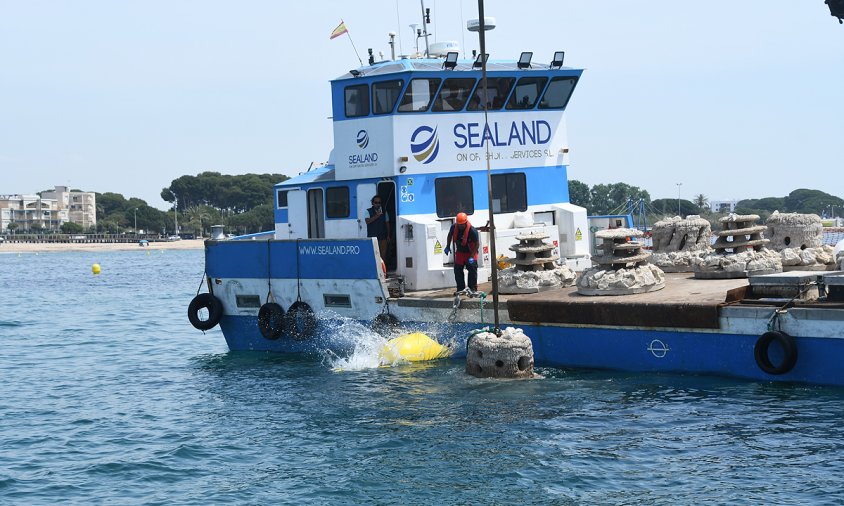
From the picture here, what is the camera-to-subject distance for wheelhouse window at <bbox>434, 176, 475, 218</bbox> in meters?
19.2

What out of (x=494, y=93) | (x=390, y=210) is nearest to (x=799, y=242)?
(x=494, y=93)

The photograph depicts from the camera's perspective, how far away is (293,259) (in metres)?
19.1

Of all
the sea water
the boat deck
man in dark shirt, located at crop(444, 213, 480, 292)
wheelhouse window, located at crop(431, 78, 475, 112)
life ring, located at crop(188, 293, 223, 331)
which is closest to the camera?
the sea water

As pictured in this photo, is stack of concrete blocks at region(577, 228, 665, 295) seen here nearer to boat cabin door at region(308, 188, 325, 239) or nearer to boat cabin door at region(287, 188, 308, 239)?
boat cabin door at region(308, 188, 325, 239)

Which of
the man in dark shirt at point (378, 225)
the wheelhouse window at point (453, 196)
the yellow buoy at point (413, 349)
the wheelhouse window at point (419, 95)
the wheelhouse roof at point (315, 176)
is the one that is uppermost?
the wheelhouse window at point (419, 95)

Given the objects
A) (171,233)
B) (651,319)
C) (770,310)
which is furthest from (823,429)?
(171,233)

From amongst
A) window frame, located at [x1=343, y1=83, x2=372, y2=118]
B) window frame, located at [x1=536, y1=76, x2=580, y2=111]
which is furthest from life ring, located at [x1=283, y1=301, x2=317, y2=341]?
window frame, located at [x1=536, y1=76, x2=580, y2=111]

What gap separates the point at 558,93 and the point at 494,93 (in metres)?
1.45

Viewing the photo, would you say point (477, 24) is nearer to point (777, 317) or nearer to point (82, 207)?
point (777, 317)

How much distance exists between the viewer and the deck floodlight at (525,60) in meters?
19.5

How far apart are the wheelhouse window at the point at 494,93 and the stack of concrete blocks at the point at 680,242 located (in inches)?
145

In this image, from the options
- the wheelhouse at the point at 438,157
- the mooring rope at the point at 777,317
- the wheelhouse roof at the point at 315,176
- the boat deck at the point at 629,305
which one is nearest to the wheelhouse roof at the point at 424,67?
the wheelhouse at the point at 438,157

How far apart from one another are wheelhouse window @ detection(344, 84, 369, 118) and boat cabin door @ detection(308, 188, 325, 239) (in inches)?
72.9

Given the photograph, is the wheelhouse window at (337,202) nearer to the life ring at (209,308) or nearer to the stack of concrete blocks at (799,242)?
the life ring at (209,308)
